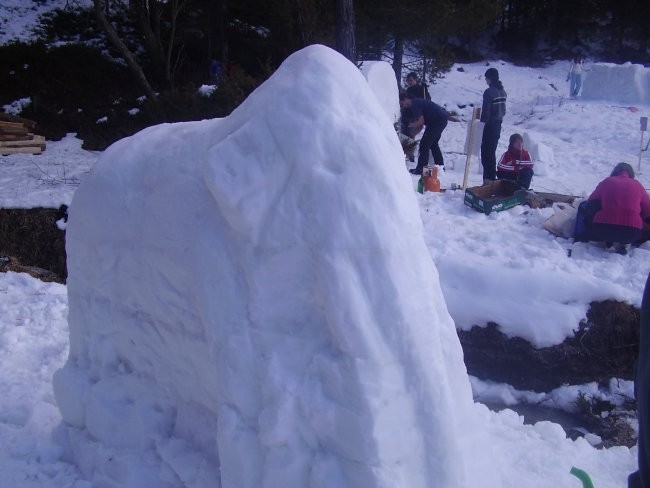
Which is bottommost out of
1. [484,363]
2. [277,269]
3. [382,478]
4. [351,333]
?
[484,363]

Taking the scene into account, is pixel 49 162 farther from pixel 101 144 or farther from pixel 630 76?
pixel 630 76

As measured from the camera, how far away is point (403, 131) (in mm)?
→ 11203

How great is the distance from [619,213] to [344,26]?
631cm

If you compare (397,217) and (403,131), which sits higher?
(397,217)

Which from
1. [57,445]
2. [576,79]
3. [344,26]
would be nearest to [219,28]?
[344,26]

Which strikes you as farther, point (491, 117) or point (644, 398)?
point (491, 117)

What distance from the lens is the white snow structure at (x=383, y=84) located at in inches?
442

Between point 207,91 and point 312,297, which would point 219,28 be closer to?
point 207,91

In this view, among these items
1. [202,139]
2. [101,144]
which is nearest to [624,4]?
[101,144]

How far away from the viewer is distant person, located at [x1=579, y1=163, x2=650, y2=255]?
6.89 m

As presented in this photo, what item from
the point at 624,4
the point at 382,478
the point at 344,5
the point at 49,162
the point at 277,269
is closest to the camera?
the point at 382,478

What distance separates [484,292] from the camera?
6.06 metres

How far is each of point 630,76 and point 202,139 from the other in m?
18.5

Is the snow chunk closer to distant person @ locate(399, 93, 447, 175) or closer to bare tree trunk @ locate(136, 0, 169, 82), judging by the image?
bare tree trunk @ locate(136, 0, 169, 82)
